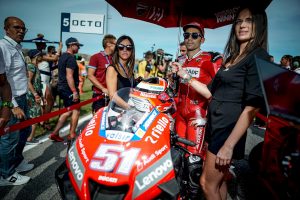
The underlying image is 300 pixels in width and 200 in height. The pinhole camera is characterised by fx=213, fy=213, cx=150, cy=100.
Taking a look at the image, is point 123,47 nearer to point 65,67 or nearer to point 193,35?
point 193,35

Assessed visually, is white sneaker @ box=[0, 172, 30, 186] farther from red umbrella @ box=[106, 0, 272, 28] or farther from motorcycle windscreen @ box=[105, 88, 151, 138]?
red umbrella @ box=[106, 0, 272, 28]

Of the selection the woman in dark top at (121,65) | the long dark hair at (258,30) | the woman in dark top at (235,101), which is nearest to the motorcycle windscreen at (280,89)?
the woman in dark top at (235,101)

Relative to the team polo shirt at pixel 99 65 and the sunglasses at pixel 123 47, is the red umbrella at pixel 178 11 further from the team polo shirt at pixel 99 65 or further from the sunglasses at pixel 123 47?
the sunglasses at pixel 123 47

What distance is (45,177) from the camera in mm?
3398

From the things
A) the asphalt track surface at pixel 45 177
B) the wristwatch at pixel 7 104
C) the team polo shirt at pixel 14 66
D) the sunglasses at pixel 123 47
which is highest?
the sunglasses at pixel 123 47

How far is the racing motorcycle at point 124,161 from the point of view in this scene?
5.22 feet

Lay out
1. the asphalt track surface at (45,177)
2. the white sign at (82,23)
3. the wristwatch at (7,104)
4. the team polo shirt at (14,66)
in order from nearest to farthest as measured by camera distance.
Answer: the wristwatch at (7,104)
the asphalt track surface at (45,177)
the team polo shirt at (14,66)
the white sign at (82,23)

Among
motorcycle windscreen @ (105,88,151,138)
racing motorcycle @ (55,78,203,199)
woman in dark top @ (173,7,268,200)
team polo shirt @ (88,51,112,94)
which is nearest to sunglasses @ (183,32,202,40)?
woman in dark top @ (173,7,268,200)

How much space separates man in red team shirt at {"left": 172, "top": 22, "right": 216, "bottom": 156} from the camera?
3027mm

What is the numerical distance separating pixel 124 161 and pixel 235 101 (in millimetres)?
1070

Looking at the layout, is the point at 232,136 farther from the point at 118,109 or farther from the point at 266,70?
the point at 118,109

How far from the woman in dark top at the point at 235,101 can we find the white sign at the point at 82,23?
7400 mm

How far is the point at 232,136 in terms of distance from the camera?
5.61ft

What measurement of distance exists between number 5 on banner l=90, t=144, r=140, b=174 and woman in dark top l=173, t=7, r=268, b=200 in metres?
0.72
